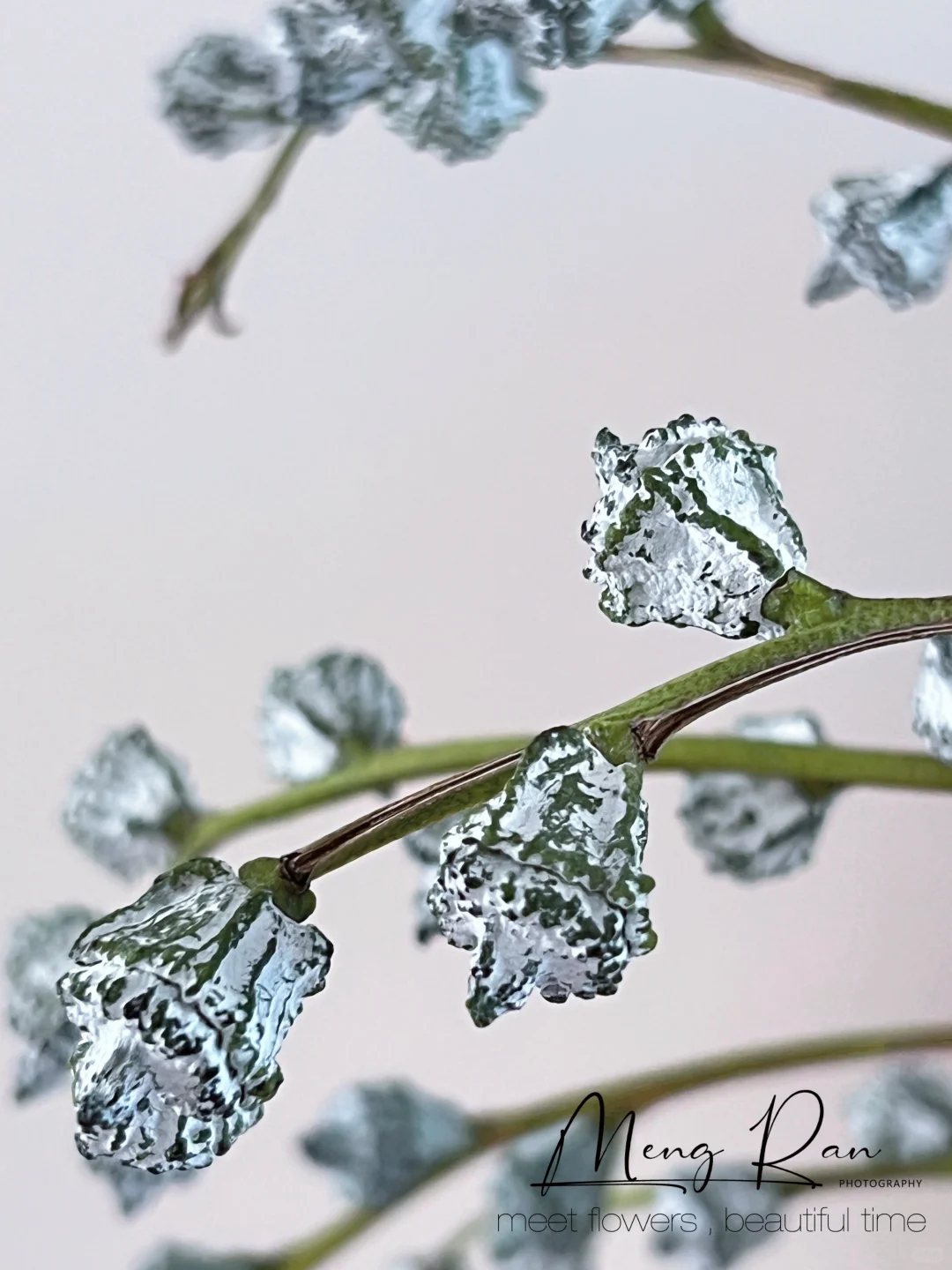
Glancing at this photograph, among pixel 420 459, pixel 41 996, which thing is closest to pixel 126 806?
pixel 41 996

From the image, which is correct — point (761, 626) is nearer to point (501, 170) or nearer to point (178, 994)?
point (178, 994)

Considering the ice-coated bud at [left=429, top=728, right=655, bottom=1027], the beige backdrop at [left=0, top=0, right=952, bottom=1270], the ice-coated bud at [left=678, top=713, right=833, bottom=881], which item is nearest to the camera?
the ice-coated bud at [left=429, top=728, right=655, bottom=1027]

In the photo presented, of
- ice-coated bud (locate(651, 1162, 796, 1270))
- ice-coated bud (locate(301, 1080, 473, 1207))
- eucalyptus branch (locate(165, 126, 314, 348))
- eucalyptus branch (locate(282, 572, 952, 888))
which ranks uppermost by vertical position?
eucalyptus branch (locate(165, 126, 314, 348))

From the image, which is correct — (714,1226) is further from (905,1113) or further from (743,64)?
(743,64)

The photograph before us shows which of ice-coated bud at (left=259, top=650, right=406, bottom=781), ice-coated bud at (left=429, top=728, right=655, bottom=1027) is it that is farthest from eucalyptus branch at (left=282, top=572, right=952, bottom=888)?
ice-coated bud at (left=259, top=650, right=406, bottom=781)

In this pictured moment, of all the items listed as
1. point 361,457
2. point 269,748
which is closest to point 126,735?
point 269,748

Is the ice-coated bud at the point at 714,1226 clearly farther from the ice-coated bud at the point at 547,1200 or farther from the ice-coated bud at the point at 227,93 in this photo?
the ice-coated bud at the point at 227,93

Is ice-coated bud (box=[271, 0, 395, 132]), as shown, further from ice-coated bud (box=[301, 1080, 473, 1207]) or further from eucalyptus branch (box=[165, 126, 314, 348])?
ice-coated bud (box=[301, 1080, 473, 1207])

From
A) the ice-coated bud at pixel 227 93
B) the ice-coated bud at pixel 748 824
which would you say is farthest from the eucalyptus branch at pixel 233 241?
the ice-coated bud at pixel 748 824
